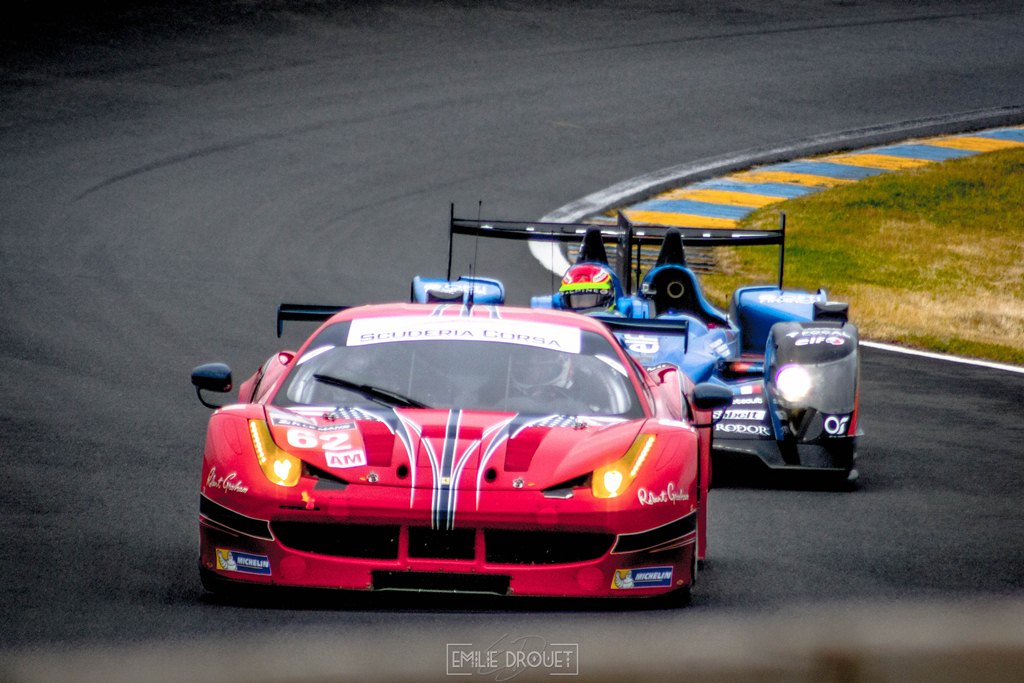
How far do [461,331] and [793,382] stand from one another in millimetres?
2881

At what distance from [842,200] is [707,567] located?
14.8 m

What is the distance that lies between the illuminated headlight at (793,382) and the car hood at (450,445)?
3.02 meters

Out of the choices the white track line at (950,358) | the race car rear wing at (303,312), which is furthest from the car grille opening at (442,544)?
the white track line at (950,358)

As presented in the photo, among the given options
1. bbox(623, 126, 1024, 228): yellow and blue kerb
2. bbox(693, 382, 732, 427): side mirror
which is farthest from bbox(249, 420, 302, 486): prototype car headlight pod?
bbox(623, 126, 1024, 228): yellow and blue kerb

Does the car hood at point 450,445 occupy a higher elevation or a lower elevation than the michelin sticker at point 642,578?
higher

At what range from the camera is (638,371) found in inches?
298

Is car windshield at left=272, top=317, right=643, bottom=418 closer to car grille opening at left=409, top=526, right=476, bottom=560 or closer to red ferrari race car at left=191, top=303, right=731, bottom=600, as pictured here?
red ferrari race car at left=191, top=303, right=731, bottom=600

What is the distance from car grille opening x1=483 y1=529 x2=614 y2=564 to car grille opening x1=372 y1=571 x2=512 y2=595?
0.08 meters

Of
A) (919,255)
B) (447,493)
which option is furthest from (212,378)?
(919,255)

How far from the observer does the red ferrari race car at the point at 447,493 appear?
604 cm

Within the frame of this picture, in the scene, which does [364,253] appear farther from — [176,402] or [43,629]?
[43,629]

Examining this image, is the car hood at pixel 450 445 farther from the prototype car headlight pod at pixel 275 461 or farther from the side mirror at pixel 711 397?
A: the side mirror at pixel 711 397

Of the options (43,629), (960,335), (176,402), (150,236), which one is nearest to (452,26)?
(150,236)

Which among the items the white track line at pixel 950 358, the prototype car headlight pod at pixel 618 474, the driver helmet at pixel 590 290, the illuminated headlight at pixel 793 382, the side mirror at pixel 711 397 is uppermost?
the driver helmet at pixel 590 290
